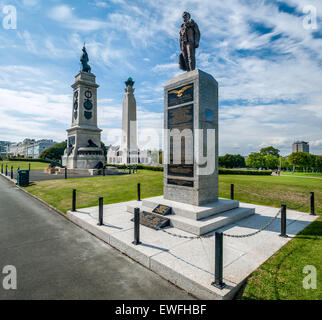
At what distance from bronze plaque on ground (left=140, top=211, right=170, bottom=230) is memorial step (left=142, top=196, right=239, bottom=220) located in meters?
0.68

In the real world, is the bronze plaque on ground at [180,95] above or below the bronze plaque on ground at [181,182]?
above

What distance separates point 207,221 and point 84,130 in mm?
31402

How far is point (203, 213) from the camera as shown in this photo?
7.10m

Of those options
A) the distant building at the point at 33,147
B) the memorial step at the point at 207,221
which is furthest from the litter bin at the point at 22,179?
the distant building at the point at 33,147

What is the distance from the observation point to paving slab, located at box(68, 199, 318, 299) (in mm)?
4004

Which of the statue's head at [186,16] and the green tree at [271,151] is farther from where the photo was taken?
the green tree at [271,151]

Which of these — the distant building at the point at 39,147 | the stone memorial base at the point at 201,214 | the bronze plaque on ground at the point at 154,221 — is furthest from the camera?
the distant building at the point at 39,147

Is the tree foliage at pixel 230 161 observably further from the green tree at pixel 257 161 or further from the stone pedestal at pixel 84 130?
the stone pedestal at pixel 84 130

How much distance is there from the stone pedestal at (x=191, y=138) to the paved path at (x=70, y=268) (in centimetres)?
387

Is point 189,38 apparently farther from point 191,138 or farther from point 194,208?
point 194,208

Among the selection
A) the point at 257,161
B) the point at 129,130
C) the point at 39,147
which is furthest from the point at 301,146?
the point at 39,147

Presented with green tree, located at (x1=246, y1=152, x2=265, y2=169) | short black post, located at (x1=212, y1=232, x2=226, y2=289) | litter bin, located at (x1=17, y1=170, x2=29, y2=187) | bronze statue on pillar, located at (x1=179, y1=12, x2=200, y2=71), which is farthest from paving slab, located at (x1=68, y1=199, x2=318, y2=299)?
green tree, located at (x1=246, y1=152, x2=265, y2=169)

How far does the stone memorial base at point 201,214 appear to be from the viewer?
6574 mm
